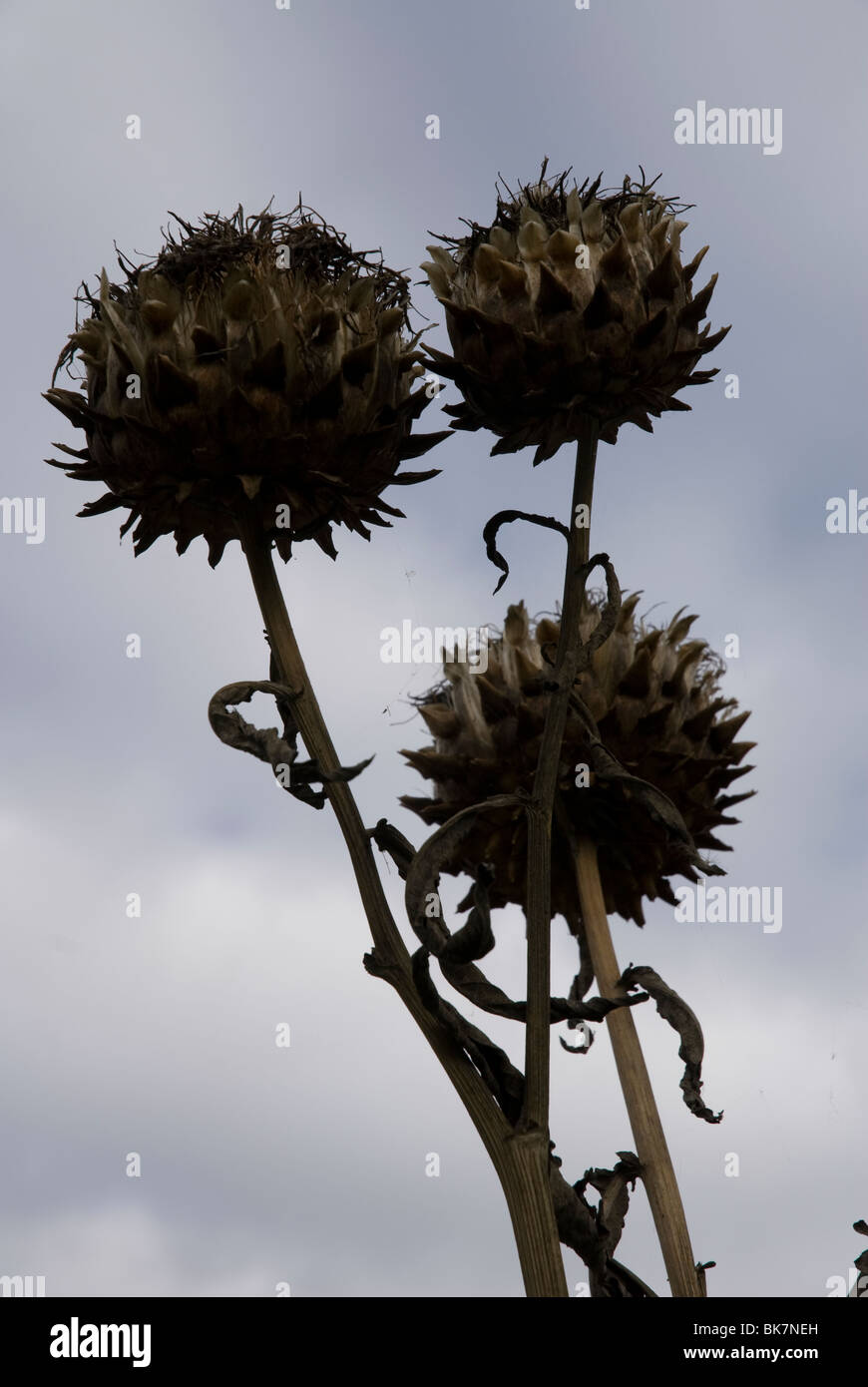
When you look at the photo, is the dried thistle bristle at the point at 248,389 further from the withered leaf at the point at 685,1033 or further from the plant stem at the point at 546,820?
the withered leaf at the point at 685,1033

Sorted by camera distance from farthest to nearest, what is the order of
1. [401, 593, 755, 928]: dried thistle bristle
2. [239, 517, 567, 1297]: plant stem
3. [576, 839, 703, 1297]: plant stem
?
[401, 593, 755, 928]: dried thistle bristle
[576, 839, 703, 1297]: plant stem
[239, 517, 567, 1297]: plant stem

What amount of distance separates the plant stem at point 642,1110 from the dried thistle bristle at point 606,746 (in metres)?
0.19

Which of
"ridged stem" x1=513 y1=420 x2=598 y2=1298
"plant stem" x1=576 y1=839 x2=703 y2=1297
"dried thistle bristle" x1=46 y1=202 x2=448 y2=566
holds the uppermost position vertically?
"dried thistle bristle" x1=46 y1=202 x2=448 y2=566

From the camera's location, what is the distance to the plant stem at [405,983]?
9.19ft

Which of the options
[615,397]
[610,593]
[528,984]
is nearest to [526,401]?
[615,397]

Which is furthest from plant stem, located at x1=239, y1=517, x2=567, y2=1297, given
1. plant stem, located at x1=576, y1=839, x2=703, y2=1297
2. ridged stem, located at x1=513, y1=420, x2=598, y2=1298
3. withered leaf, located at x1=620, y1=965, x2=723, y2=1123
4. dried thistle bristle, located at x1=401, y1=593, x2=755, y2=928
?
dried thistle bristle, located at x1=401, y1=593, x2=755, y2=928

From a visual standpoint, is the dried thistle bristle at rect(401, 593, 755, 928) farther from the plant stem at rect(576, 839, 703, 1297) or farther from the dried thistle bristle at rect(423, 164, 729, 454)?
the dried thistle bristle at rect(423, 164, 729, 454)

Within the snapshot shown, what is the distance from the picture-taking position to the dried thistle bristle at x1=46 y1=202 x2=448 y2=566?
292cm

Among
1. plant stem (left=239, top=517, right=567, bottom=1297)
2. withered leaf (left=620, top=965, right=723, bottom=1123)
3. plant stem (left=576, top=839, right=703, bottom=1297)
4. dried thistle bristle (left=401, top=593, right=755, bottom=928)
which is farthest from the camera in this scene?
dried thistle bristle (left=401, top=593, right=755, bottom=928)

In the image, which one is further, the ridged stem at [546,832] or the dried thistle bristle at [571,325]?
the dried thistle bristle at [571,325]

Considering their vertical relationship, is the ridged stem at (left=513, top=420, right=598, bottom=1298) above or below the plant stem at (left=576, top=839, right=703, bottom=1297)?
above

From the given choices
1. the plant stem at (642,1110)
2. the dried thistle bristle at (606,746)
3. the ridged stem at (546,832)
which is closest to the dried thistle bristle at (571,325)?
the ridged stem at (546,832)

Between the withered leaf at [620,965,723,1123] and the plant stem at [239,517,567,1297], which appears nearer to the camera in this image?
the plant stem at [239,517,567,1297]

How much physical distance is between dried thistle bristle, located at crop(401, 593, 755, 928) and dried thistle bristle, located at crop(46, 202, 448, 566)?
1.07 meters
